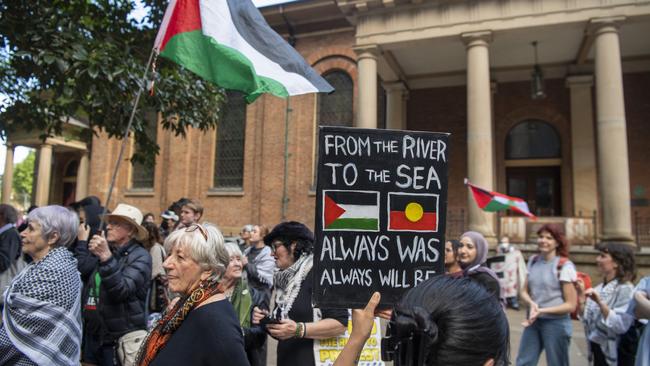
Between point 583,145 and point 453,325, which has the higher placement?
point 583,145

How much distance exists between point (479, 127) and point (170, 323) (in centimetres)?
1129

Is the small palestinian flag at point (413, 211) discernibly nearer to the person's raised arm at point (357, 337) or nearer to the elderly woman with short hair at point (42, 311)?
the person's raised arm at point (357, 337)

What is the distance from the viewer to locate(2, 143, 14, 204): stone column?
2432cm

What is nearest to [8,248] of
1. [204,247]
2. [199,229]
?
[199,229]

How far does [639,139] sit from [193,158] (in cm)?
1634

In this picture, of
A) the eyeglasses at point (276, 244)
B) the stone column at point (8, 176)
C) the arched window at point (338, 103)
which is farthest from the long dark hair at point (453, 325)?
the stone column at point (8, 176)

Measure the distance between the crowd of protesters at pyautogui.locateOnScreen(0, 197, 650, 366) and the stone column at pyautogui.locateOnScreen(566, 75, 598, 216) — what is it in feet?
37.1

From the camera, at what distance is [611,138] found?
11344 millimetres

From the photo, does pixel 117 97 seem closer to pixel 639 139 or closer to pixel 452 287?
pixel 452 287

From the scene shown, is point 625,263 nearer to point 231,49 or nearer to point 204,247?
point 204,247

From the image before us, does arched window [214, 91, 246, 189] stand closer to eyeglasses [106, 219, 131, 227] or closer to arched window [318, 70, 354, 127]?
arched window [318, 70, 354, 127]

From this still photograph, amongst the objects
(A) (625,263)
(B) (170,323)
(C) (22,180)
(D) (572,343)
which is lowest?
(D) (572,343)

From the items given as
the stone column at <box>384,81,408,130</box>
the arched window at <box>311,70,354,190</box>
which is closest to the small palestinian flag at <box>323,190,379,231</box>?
the stone column at <box>384,81,408,130</box>

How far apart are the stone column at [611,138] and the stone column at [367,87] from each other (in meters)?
5.54
